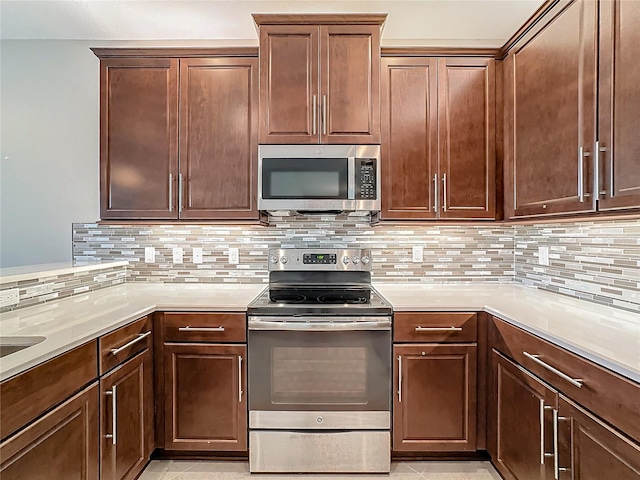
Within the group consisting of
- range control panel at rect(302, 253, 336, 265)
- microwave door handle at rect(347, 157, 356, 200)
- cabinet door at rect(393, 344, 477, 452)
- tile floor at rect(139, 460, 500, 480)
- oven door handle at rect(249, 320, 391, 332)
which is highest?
microwave door handle at rect(347, 157, 356, 200)

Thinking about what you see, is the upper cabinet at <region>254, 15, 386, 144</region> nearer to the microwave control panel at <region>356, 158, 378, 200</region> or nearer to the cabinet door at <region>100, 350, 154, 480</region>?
the microwave control panel at <region>356, 158, 378, 200</region>

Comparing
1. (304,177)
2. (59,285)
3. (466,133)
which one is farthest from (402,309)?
(59,285)

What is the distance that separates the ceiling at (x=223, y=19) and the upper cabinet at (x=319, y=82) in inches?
5.7

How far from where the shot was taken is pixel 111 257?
2.47m

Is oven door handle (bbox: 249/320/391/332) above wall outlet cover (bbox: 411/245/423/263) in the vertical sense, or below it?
below

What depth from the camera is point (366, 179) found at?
2.05 meters

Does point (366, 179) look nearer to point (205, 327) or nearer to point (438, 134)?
point (438, 134)

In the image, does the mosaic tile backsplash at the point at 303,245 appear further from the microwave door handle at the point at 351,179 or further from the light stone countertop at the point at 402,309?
the microwave door handle at the point at 351,179

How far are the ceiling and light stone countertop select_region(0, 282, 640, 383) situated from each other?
1645 millimetres

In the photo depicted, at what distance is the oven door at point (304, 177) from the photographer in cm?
205

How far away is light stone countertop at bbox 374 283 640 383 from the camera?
1.11 meters

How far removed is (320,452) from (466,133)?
1965mm

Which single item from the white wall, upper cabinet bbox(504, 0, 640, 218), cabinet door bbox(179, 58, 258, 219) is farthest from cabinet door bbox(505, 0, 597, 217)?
the white wall

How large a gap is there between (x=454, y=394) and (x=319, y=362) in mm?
719
